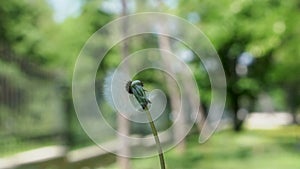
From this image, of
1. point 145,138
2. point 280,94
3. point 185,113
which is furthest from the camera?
point 280,94

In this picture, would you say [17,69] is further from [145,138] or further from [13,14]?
[145,138]

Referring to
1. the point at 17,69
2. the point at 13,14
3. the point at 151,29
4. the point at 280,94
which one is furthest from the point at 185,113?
the point at 280,94

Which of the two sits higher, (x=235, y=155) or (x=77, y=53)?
(x=77, y=53)

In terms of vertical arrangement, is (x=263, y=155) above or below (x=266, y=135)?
below

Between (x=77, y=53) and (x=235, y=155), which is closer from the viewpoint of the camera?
(x=77, y=53)

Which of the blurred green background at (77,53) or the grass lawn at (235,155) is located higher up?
the blurred green background at (77,53)
